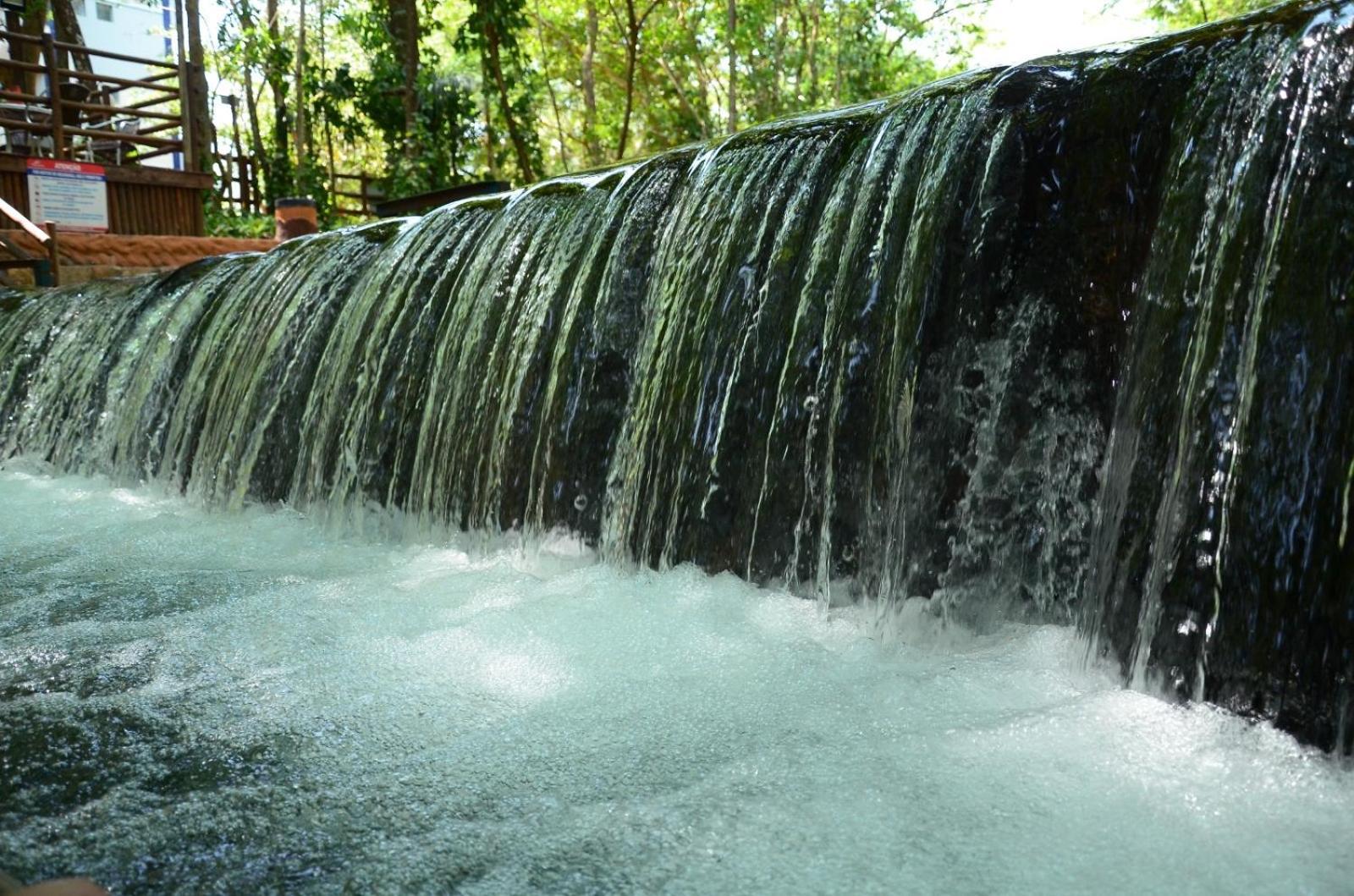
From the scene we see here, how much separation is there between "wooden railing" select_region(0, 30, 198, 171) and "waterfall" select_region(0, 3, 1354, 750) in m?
8.77

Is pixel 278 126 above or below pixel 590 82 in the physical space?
below

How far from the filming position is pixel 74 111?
43.6ft

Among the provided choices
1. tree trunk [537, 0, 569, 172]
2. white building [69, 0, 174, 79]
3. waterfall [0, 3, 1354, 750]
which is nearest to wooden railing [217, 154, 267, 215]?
tree trunk [537, 0, 569, 172]

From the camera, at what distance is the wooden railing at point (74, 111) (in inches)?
446

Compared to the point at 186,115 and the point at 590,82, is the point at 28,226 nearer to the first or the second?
the point at 186,115

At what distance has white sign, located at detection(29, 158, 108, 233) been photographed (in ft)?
30.8

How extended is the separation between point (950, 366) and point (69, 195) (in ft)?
31.1

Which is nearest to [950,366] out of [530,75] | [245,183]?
[530,75]

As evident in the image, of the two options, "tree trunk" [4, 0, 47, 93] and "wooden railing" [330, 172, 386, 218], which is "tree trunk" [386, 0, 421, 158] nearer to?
"wooden railing" [330, 172, 386, 218]

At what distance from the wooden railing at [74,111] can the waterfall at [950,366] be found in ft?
28.8

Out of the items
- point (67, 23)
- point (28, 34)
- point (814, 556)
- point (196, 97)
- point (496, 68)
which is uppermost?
point (67, 23)

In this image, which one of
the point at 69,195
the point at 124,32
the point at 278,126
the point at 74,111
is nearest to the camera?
the point at 69,195

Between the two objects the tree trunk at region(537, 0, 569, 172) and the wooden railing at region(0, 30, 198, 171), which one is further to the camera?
the tree trunk at region(537, 0, 569, 172)

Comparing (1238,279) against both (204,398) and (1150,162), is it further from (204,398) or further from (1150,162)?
(204,398)
